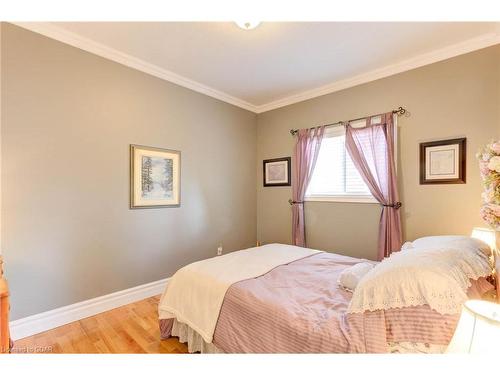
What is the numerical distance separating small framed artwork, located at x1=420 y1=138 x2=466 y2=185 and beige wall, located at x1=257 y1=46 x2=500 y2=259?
54 millimetres

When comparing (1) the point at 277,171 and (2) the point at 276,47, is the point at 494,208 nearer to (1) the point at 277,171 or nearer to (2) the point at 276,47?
(2) the point at 276,47

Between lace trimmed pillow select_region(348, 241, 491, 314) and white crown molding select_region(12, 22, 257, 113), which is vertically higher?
white crown molding select_region(12, 22, 257, 113)

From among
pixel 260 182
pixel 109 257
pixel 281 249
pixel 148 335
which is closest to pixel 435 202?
pixel 281 249

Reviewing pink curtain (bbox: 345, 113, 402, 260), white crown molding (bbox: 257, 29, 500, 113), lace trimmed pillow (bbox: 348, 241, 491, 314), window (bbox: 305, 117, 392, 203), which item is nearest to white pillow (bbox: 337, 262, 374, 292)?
lace trimmed pillow (bbox: 348, 241, 491, 314)

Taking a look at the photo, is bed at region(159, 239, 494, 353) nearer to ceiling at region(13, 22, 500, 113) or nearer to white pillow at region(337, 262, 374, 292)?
white pillow at region(337, 262, 374, 292)

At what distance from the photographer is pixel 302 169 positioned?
343 cm

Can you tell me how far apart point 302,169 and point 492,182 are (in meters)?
2.37

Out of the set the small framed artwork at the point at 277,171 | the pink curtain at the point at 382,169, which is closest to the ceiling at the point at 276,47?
the pink curtain at the point at 382,169

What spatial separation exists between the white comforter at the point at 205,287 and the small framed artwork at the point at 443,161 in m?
1.71

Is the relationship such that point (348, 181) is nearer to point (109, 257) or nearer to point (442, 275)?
point (442, 275)

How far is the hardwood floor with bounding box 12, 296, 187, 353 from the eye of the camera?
1.86 meters

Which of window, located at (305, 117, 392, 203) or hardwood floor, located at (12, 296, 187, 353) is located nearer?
hardwood floor, located at (12, 296, 187, 353)

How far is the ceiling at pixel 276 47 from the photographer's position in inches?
A: 83.4
